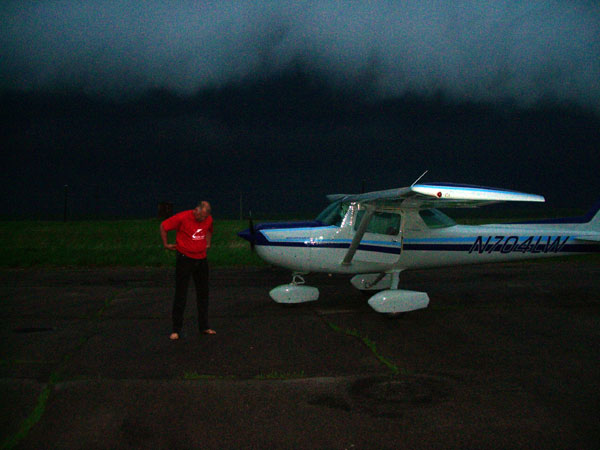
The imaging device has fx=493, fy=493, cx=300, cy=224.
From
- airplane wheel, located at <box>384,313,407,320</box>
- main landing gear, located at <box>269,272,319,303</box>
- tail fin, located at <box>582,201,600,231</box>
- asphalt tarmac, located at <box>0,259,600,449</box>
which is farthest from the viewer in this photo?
tail fin, located at <box>582,201,600,231</box>

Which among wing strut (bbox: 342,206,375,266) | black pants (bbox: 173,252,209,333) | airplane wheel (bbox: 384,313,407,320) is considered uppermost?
wing strut (bbox: 342,206,375,266)

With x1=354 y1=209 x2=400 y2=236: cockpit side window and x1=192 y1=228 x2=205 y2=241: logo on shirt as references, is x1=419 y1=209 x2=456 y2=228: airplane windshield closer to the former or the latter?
x1=354 y1=209 x2=400 y2=236: cockpit side window

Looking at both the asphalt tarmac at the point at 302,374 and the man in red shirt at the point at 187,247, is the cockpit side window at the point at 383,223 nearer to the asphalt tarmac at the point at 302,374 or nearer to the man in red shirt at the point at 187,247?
the asphalt tarmac at the point at 302,374

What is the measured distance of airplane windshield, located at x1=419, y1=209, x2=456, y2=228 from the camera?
380 inches

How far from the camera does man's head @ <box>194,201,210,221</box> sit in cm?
704

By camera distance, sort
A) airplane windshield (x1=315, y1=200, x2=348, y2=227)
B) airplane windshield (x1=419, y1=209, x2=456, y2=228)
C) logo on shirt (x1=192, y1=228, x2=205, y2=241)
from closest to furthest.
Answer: logo on shirt (x1=192, y1=228, x2=205, y2=241)
airplane windshield (x1=315, y1=200, x2=348, y2=227)
airplane windshield (x1=419, y1=209, x2=456, y2=228)

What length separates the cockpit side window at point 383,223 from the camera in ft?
30.5

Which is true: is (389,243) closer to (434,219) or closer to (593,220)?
(434,219)

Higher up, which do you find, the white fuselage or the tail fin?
the tail fin

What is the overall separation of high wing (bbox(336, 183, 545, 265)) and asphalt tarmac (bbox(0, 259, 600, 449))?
5.82 ft

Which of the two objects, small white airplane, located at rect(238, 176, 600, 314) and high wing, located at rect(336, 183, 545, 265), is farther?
small white airplane, located at rect(238, 176, 600, 314)

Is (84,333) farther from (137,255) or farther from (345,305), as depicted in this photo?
(137,255)

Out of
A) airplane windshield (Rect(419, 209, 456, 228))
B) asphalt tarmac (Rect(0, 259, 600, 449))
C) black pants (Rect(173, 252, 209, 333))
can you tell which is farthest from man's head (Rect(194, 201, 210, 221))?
airplane windshield (Rect(419, 209, 456, 228))

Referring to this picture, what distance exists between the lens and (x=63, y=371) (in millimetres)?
5598
